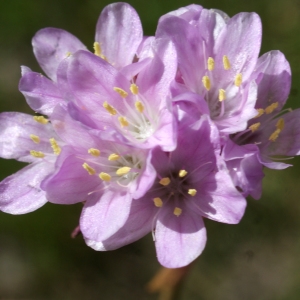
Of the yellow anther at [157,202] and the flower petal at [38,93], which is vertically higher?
the flower petal at [38,93]

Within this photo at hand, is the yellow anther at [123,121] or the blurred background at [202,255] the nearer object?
the yellow anther at [123,121]

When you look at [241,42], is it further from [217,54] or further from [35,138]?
[35,138]

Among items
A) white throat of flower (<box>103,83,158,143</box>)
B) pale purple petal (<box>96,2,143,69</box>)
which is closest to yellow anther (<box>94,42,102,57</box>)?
pale purple petal (<box>96,2,143,69</box>)

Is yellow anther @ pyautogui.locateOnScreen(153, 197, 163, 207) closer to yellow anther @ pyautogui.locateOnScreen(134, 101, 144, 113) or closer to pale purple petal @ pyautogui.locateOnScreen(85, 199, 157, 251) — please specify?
pale purple petal @ pyautogui.locateOnScreen(85, 199, 157, 251)

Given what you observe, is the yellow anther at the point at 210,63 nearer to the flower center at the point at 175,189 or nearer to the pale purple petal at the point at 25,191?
the flower center at the point at 175,189

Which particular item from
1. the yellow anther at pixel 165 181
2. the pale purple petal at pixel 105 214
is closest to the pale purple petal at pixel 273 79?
the yellow anther at pixel 165 181
